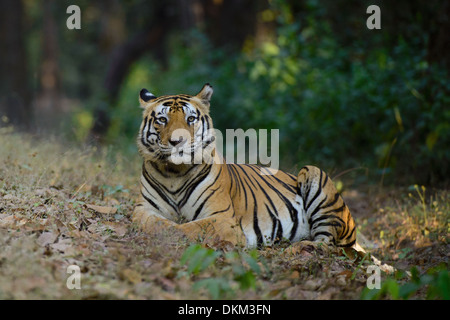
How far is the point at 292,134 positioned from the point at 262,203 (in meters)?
5.82

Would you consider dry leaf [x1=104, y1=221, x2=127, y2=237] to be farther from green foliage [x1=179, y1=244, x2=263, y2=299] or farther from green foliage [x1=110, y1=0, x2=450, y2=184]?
green foliage [x1=110, y1=0, x2=450, y2=184]

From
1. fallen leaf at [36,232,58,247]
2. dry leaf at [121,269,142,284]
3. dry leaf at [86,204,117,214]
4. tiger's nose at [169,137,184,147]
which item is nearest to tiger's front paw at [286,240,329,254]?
tiger's nose at [169,137,184,147]

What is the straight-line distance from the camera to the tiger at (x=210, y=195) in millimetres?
5023

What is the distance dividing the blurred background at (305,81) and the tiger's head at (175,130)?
1.93 meters

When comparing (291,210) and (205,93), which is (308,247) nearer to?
(291,210)

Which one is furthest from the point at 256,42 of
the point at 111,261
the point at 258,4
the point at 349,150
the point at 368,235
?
the point at 111,261

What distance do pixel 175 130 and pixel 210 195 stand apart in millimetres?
672

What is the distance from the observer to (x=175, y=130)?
5000 mm

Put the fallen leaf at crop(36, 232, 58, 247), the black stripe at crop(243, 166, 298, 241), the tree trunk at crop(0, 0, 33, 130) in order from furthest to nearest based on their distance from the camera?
the tree trunk at crop(0, 0, 33, 130) → the black stripe at crop(243, 166, 298, 241) → the fallen leaf at crop(36, 232, 58, 247)

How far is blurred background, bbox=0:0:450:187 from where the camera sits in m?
8.72

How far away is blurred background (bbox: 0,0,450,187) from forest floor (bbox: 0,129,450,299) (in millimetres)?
856

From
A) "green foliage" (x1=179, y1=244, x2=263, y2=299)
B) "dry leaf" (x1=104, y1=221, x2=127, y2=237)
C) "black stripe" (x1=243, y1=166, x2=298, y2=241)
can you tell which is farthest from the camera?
"black stripe" (x1=243, y1=166, x2=298, y2=241)

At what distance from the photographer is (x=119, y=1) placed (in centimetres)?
2486
